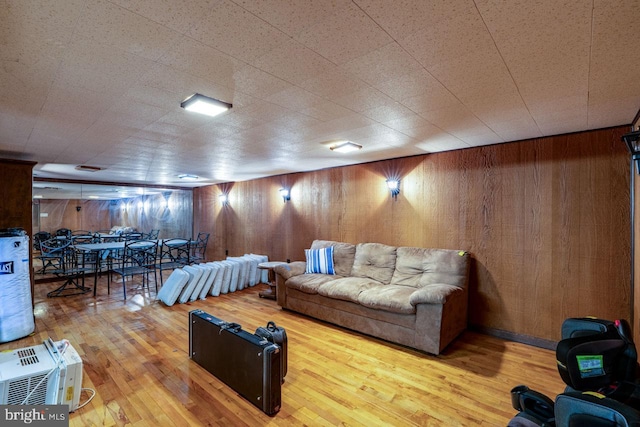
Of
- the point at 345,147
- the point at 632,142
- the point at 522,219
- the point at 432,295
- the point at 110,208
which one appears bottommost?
the point at 432,295

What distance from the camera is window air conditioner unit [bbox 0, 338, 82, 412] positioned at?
1921 mm

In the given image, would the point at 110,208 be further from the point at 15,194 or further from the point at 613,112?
the point at 613,112

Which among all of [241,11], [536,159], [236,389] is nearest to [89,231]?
[236,389]

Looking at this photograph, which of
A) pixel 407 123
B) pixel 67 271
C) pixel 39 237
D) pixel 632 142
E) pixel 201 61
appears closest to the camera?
pixel 201 61

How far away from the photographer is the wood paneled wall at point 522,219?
2.92 meters

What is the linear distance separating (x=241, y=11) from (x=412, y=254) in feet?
11.5

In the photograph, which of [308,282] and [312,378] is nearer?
[312,378]

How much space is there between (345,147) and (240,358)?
257 cm

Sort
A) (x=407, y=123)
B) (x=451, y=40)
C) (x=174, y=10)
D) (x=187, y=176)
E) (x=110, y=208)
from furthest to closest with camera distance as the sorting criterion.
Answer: (x=110, y=208)
(x=187, y=176)
(x=407, y=123)
(x=451, y=40)
(x=174, y=10)

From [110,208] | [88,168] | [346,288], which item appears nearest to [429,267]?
[346,288]

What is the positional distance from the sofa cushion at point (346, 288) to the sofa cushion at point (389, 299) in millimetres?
105

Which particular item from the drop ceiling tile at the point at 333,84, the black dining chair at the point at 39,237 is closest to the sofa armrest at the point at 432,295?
the drop ceiling tile at the point at 333,84

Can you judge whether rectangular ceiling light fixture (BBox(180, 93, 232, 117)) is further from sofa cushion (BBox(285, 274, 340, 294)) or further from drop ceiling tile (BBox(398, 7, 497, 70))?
sofa cushion (BBox(285, 274, 340, 294))

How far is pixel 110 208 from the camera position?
7.12 meters
